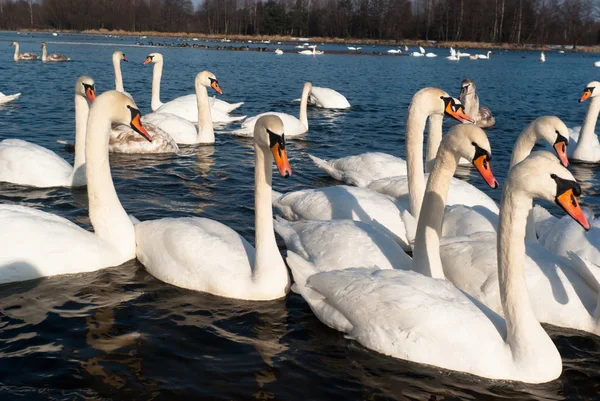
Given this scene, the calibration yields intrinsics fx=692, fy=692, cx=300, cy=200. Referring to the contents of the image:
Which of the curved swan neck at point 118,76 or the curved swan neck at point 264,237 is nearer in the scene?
the curved swan neck at point 264,237

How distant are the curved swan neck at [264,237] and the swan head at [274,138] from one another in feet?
0.47

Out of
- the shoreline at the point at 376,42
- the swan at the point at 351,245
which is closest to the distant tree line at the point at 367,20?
the shoreline at the point at 376,42

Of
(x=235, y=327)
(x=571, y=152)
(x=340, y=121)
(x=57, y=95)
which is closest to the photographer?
(x=235, y=327)

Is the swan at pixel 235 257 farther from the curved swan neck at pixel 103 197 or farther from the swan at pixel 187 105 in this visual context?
the swan at pixel 187 105

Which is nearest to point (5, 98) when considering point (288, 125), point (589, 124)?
point (288, 125)

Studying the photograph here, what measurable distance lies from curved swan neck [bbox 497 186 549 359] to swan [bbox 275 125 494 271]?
2.84 feet

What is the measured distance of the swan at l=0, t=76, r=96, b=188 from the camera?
29.4 ft

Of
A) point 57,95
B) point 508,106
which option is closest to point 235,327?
point 57,95

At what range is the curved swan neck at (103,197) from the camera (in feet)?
21.1

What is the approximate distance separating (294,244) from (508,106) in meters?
19.4

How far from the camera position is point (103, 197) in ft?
21.3

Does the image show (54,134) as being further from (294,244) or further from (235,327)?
(235,327)

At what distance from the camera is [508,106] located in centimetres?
2422

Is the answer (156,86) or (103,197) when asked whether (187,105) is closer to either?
(156,86)
